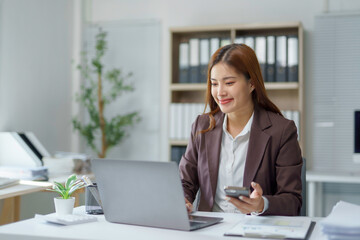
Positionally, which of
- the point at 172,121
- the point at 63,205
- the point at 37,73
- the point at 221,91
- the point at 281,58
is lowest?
the point at 63,205

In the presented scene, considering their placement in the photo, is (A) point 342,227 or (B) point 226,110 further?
(B) point 226,110

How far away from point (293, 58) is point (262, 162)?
181 cm

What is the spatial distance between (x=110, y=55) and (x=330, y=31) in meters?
1.80

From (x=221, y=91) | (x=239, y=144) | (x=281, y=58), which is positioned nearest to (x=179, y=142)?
(x=281, y=58)

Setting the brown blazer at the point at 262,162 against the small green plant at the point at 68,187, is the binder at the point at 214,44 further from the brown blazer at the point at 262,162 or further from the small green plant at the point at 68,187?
the small green plant at the point at 68,187

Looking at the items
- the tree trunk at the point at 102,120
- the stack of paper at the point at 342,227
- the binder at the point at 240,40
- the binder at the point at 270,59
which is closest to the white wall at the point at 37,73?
the tree trunk at the point at 102,120

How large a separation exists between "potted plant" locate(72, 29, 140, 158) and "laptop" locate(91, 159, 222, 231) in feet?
7.81

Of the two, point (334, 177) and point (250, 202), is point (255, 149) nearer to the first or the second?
point (250, 202)

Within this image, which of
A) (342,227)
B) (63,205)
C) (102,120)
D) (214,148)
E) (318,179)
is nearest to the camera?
(342,227)

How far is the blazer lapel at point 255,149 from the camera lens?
1932mm

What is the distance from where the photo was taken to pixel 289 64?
3582 millimetres

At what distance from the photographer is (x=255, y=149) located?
1949mm

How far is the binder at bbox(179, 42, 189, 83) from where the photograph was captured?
3.77m

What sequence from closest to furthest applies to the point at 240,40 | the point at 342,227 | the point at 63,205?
the point at 342,227 < the point at 63,205 < the point at 240,40
